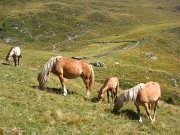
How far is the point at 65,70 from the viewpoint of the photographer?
1580 cm

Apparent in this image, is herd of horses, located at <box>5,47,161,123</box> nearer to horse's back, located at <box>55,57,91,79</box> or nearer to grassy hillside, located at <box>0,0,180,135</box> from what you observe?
horse's back, located at <box>55,57,91,79</box>

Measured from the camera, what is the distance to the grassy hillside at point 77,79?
11.0 meters

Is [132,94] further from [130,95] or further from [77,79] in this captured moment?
[77,79]

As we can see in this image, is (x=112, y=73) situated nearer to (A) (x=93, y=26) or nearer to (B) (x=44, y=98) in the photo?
(B) (x=44, y=98)

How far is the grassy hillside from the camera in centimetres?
1095

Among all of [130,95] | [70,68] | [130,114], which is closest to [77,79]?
[70,68]

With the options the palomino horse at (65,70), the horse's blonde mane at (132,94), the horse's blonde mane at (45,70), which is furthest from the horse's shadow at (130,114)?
the horse's blonde mane at (45,70)

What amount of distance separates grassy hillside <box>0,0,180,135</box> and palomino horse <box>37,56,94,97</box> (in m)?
0.95

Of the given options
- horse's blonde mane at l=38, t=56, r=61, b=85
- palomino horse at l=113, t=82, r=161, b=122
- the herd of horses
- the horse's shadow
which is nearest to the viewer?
palomino horse at l=113, t=82, r=161, b=122

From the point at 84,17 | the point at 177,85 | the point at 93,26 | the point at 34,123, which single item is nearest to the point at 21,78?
the point at 34,123

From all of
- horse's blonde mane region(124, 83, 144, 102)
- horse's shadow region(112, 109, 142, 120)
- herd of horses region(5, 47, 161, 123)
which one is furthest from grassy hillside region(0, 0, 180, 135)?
horse's blonde mane region(124, 83, 144, 102)

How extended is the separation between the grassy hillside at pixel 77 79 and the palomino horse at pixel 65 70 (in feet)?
3.11

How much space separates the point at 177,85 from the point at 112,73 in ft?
44.4

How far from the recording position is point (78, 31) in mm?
124188
